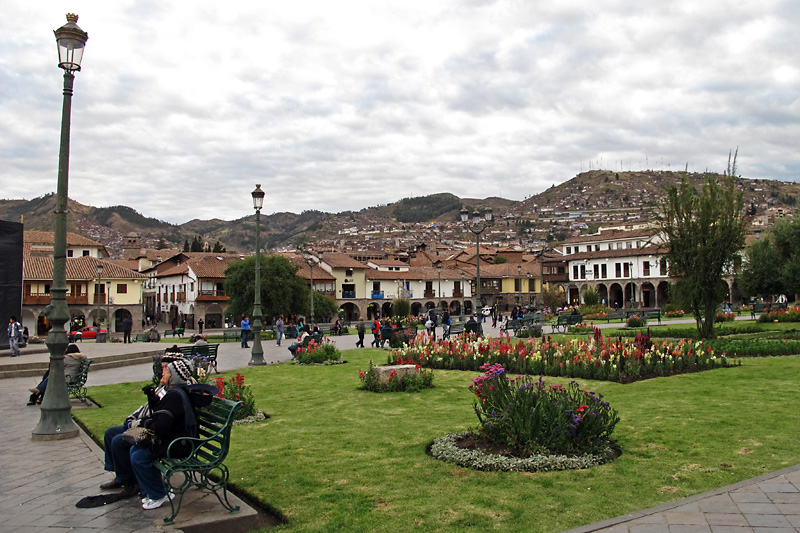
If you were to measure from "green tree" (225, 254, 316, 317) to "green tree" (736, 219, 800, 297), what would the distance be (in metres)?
28.9

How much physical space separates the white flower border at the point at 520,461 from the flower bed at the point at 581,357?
6.40 metres

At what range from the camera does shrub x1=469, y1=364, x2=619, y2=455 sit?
605 centimetres

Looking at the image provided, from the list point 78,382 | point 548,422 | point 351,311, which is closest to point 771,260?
point 548,422

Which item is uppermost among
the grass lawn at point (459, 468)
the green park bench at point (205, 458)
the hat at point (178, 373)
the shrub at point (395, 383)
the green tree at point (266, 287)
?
the green tree at point (266, 287)

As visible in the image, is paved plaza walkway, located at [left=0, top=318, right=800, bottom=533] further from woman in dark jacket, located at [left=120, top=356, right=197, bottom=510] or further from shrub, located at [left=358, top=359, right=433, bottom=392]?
shrub, located at [left=358, top=359, right=433, bottom=392]

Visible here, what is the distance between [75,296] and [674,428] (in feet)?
187

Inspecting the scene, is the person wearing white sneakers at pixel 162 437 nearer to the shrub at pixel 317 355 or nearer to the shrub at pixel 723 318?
the shrub at pixel 317 355

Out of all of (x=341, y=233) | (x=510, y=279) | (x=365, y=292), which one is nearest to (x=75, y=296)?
(x=365, y=292)

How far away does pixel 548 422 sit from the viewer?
20.0 feet

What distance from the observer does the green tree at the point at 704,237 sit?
17.5 metres

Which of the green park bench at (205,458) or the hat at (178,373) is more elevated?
the hat at (178,373)

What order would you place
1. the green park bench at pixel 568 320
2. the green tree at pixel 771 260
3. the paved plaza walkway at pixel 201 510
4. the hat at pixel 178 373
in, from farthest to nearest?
the green park bench at pixel 568 320 < the green tree at pixel 771 260 < the hat at pixel 178 373 < the paved plaza walkway at pixel 201 510

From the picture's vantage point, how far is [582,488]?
520cm

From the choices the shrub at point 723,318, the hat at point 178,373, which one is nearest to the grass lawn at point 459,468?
the hat at point 178,373
